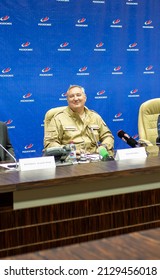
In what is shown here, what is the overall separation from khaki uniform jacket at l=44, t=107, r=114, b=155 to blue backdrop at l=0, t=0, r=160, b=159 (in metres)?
1.11

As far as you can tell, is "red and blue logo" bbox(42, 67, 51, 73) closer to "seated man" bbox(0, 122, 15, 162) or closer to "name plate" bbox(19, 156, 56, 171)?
"seated man" bbox(0, 122, 15, 162)

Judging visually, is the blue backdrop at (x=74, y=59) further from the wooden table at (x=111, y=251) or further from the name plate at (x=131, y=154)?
the wooden table at (x=111, y=251)

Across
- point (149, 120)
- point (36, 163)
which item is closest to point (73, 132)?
point (149, 120)

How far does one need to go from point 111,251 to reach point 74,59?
4.15 metres

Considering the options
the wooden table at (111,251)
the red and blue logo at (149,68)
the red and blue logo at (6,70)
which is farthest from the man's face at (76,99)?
the wooden table at (111,251)

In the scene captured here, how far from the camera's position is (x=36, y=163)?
2514 mm

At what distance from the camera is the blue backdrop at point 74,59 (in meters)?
4.67

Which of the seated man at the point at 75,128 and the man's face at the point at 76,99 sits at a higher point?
the man's face at the point at 76,99

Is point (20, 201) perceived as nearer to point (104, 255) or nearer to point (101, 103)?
point (104, 255)

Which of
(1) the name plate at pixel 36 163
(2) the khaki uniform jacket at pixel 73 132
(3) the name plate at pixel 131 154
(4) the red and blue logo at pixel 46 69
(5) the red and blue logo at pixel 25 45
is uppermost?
(5) the red and blue logo at pixel 25 45

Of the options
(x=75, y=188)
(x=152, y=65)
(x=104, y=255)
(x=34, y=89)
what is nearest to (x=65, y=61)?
→ (x=34, y=89)

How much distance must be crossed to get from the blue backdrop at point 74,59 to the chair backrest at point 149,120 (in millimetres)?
1086

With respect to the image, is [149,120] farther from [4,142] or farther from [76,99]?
[4,142]
